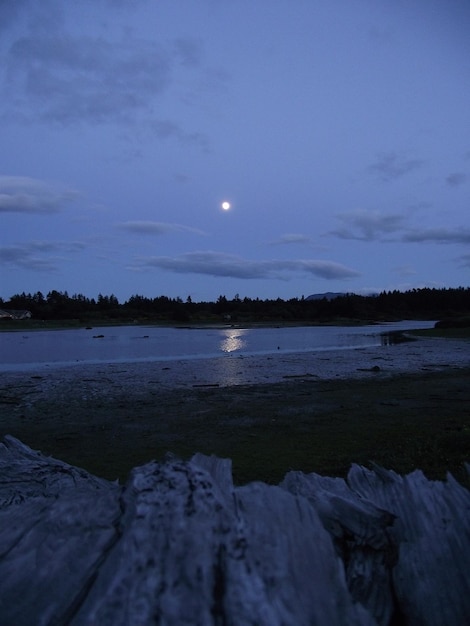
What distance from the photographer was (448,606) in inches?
90.4

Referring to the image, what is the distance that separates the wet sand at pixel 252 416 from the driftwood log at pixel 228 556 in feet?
15.1

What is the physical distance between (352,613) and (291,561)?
0.32 m

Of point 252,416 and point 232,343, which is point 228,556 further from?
point 232,343

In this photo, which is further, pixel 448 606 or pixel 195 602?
pixel 448 606

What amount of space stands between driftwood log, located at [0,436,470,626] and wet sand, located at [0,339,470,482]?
4609 mm

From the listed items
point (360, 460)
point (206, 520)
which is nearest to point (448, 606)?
point (206, 520)

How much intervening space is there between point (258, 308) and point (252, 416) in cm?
13529

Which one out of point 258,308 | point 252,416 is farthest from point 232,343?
point 258,308

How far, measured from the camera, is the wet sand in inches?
337

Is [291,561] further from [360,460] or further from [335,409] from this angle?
[335,409]

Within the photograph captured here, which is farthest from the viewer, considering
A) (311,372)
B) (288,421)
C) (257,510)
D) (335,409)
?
(311,372)

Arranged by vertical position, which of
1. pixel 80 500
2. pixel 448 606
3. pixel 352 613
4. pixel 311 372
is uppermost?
pixel 80 500

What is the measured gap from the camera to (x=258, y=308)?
14862 centimetres

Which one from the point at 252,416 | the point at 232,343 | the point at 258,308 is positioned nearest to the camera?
the point at 252,416
